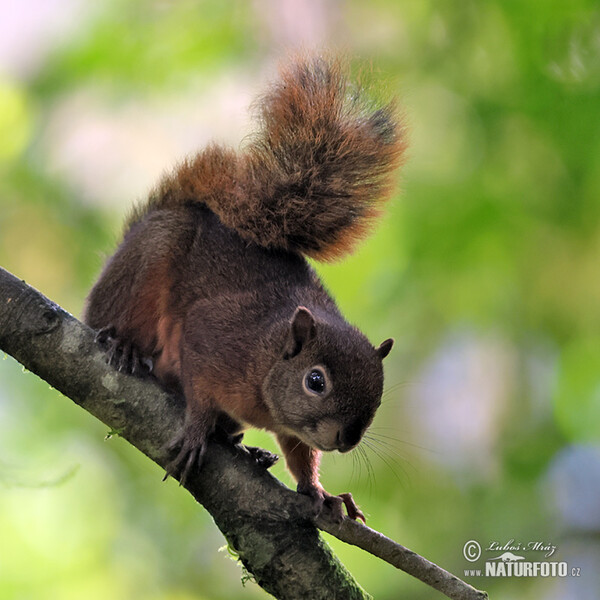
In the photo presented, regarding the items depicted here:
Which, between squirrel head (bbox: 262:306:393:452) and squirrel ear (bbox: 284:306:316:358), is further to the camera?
squirrel ear (bbox: 284:306:316:358)

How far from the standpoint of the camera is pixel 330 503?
9.54ft

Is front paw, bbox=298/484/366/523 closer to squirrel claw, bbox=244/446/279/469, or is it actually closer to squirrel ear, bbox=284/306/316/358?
squirrel claw, bbox=244/446/279/469

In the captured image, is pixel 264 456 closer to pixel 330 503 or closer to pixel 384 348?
pixel 330 503

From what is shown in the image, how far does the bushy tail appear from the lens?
11.7 ft

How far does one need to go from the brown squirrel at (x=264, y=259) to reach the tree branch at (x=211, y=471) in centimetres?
50

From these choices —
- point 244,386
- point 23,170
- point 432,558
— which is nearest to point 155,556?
point 432,558

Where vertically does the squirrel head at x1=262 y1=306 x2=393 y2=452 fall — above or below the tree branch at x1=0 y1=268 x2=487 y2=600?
above

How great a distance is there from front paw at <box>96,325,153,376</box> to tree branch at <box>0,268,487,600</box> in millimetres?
94

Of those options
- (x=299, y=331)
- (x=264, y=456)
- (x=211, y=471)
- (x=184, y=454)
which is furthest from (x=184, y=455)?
(x=299, y=331)

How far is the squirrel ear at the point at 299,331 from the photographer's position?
3.24 metres

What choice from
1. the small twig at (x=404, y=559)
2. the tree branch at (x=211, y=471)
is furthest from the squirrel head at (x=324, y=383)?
the small twig at (x=404, y=559)

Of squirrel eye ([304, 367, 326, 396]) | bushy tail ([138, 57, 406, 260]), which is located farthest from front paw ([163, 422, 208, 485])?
bushy tail ([138, 57, 406, 260])

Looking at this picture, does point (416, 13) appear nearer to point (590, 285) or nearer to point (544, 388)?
point (590, 285)

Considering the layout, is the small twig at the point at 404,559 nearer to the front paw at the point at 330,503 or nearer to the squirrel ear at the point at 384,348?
the front paw at the point at 330,503
